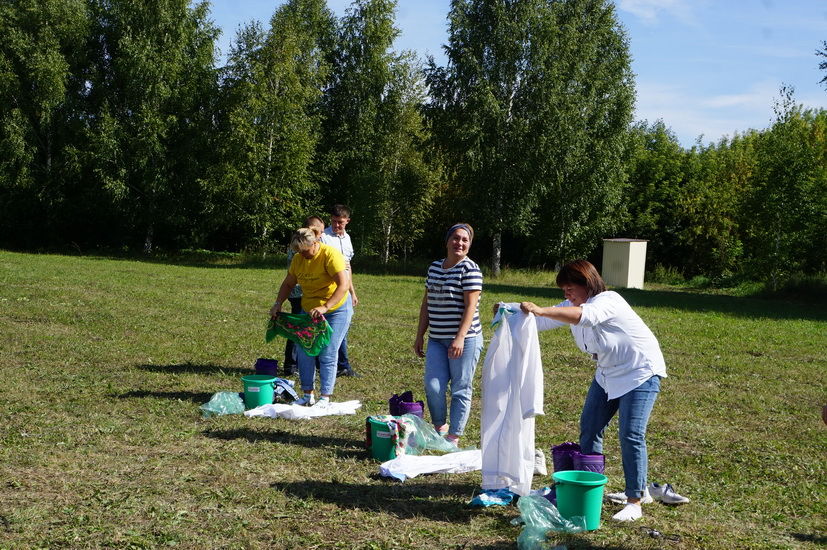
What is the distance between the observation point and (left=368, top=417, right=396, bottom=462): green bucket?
6.34m

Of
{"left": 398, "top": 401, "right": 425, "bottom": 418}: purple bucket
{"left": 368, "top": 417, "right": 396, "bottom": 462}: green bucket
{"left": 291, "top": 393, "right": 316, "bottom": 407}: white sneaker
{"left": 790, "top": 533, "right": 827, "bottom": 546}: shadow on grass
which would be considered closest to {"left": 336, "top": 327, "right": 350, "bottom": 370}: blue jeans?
{"left": 291, "top": 393, "right": 316, "bottom": 407}: white sneaker

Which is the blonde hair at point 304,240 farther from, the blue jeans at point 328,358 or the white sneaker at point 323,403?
the white sneaker at point 323,403

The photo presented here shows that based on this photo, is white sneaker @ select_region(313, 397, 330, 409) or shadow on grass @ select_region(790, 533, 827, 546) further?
white sneaker @ select_region(313, 397, 330, 409)

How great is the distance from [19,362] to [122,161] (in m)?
29.7

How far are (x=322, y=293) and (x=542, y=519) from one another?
3.68m

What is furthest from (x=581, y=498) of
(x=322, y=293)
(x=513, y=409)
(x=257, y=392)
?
(x=257, y=392)

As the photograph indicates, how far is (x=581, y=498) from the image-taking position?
4844mm

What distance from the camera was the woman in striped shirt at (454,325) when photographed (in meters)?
6.32

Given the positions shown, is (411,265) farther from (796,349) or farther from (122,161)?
(796,349)

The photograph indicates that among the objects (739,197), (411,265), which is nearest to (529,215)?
(411,265)

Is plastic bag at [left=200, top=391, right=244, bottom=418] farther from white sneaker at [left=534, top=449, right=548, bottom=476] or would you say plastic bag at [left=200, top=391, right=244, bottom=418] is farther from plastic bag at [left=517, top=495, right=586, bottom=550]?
plastic bag at [left=517, top=495, right=586, bottom=550]

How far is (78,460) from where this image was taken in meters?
6.11

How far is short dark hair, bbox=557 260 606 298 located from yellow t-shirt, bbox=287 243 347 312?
2981mm

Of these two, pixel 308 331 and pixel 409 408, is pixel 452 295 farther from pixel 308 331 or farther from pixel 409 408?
pixel 308 331
